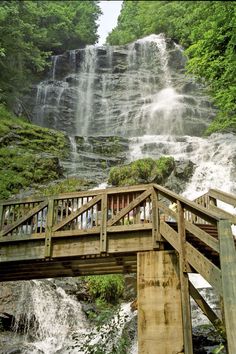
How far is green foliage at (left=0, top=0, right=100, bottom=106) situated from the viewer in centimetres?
2608

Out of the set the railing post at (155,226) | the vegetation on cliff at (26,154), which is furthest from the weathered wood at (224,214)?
the vegetation on cliff at (26,154)

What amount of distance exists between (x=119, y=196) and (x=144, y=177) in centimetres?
1157

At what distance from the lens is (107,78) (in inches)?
1455

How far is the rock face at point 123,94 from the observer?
31.4 m

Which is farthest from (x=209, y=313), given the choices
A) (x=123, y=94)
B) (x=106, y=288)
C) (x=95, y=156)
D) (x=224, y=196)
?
(x=123, y=94)

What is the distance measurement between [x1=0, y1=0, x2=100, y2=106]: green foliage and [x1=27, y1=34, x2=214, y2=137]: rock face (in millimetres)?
2266

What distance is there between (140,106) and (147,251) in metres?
26.4

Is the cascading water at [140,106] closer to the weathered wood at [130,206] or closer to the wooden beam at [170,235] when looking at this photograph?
the weathered wood at [130,206]

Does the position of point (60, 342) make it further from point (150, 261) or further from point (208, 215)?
point (208, 215)

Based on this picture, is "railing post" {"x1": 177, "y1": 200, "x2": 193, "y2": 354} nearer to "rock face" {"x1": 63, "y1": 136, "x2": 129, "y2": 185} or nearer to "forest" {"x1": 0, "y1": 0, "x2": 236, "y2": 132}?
"forest" {"x1": 0, "y1": 0, "x2": 236, "y2": 132}

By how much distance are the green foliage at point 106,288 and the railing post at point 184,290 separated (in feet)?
27.5

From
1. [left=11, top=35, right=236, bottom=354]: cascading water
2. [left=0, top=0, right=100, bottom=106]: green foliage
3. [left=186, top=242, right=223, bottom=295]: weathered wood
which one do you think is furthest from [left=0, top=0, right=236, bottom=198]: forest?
[left=186, top=242, right=223, bottom=295]: weathered wood

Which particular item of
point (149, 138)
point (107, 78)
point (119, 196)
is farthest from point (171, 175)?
point (107, 78)

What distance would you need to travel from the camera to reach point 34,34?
31875 mm
